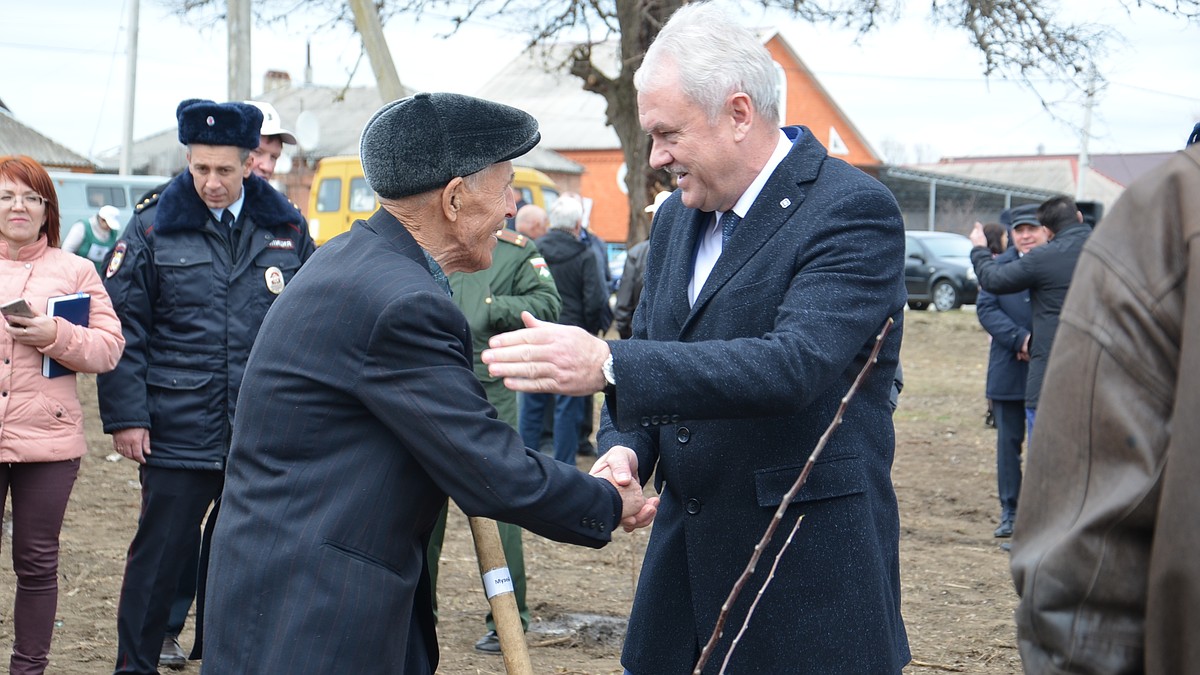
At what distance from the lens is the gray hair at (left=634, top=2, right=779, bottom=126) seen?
2.44 metres

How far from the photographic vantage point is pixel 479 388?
2.27 metres

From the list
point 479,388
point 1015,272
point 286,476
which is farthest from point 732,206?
point 1015,272

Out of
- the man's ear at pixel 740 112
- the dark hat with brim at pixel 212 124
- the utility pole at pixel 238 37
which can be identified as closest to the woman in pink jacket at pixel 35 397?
the dark hat with brim at pixel 212 124

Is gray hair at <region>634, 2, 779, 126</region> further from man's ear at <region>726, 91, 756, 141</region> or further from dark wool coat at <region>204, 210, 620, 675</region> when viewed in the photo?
dark wool coat at <region>204, 210, 620, 675</region>

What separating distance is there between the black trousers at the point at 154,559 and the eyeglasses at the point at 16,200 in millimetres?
1061

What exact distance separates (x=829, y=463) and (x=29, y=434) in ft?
10.3

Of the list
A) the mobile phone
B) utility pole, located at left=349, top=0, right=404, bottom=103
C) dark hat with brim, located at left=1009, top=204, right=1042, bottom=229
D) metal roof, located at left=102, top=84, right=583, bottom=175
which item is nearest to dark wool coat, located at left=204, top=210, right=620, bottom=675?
the mobile phone

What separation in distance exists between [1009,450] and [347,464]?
21.7 ft

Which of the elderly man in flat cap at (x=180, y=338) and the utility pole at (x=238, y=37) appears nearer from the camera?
the elderly man in flat cap at (x=180, y=338)

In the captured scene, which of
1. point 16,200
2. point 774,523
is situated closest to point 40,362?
point 16,200

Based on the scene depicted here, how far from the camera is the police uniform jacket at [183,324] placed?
457 cm

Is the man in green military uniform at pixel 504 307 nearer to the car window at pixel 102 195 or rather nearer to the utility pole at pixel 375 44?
the utility pole at pixel 375 44

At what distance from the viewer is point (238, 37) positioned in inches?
460

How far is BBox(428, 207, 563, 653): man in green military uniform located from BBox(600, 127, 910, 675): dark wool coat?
9.72ft
